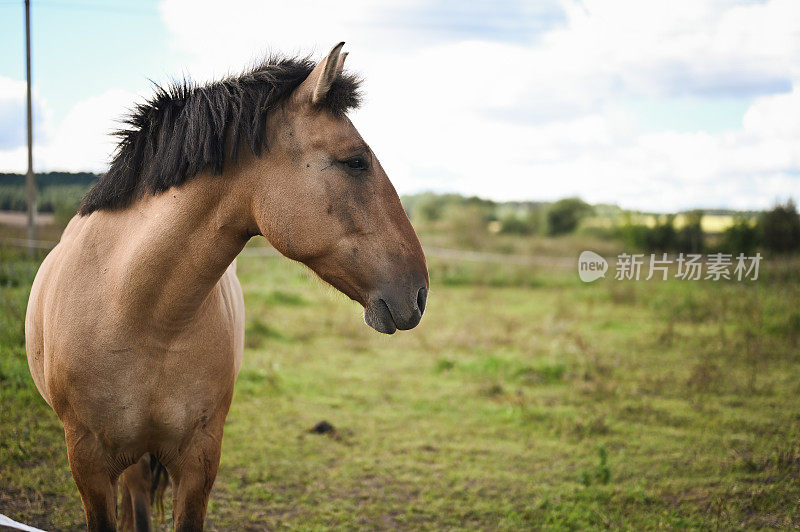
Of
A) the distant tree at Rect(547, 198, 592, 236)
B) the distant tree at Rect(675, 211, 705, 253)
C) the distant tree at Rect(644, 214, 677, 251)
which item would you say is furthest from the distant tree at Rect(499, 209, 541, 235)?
the distant tree at Rect(675, 211, 705, 253)

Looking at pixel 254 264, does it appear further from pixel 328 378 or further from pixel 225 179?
pixel 225 179

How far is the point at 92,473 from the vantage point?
2.14 m

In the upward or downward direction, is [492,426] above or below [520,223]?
below

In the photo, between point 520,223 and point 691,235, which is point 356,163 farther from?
point 520,223

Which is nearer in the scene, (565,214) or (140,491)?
(140,491)

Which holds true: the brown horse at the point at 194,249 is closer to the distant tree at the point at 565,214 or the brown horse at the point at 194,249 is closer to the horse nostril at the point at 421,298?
the horse nostril at the point at 421,298

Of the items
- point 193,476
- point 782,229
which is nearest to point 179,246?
point 193,476

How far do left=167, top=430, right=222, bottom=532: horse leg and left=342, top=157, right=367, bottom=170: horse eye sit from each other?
1.17 metres

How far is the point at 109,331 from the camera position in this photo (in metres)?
1.96

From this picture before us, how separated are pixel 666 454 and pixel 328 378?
360 centimetres

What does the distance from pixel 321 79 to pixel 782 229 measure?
588 inches

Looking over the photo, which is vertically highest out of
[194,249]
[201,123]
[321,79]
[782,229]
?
[782,229]

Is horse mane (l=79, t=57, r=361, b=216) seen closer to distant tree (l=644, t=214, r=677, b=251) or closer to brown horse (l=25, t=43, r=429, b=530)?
brown horse (l=25, t=43, r=429, b=530)

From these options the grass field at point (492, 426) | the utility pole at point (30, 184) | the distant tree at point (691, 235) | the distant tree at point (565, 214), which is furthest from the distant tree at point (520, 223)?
the utility pole at point (30, 184)
